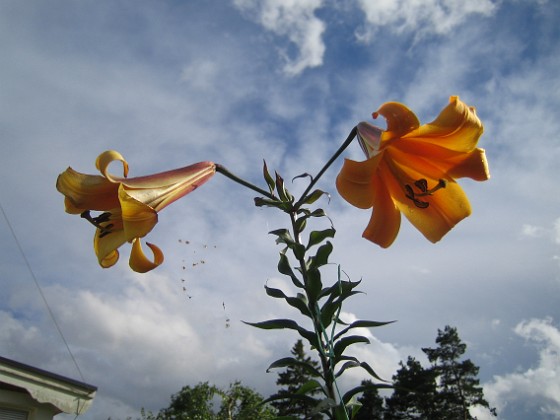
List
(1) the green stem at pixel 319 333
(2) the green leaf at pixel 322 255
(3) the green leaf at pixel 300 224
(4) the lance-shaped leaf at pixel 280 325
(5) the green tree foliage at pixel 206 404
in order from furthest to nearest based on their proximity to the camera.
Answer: (5) the green tree foliage at pixel 206 404
(3) the green leaf at pixel 300 224
(2) the green leaf at pixel 322 255
(4) the lance-shaped leaf at pixel 280 325
(1) the green stem at pixel 319 333

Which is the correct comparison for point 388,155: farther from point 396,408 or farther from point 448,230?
point 396,408

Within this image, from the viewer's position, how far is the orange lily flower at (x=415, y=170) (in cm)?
106

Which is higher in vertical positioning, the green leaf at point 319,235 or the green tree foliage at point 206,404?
the green tree foliage at point 206,404

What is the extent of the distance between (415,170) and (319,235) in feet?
1.27

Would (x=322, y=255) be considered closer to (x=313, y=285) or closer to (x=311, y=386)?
(x=313, y=285)

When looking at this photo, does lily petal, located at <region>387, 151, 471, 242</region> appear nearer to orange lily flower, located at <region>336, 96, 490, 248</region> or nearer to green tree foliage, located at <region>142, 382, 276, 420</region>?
orange lily flower, located at <region>336, 96, 490, 248</region>

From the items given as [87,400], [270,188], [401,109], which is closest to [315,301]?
[270,188]

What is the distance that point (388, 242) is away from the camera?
123cm

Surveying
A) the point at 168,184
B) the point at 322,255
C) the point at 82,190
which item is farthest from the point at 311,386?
the point at 82,190

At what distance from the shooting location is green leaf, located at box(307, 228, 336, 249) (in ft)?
4.32

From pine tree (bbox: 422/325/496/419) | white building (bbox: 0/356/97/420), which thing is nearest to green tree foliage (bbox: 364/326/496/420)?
pine tree (bbox: 422/325/496/419)

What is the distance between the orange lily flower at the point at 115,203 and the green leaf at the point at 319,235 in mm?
448

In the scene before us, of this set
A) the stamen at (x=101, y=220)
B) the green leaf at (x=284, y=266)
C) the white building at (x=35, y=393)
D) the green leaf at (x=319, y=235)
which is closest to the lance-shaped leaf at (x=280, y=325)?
the green leaf at (x=284, y=266)

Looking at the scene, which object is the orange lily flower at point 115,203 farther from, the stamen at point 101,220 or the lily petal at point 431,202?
the lily petal at point 431,202
